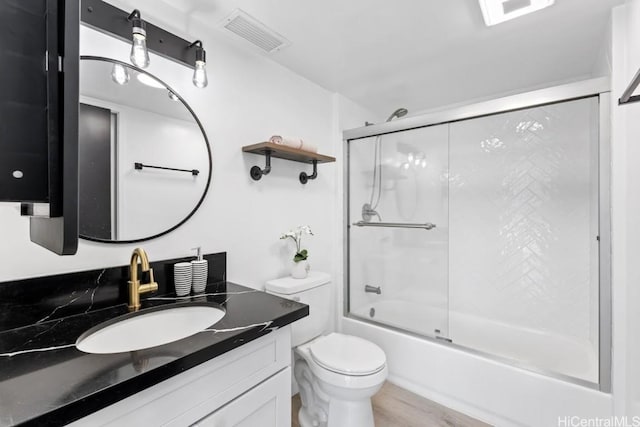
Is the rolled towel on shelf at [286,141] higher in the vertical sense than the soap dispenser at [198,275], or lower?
higher

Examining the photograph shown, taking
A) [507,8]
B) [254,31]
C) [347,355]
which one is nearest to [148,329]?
[347,355]

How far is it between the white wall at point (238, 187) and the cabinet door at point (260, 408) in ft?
2.37

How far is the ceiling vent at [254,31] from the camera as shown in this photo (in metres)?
1.44

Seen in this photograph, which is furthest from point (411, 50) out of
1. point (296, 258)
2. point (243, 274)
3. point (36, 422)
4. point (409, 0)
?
point (36, 422)

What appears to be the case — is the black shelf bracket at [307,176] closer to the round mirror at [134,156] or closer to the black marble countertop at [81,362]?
the round mirror at [134,156]

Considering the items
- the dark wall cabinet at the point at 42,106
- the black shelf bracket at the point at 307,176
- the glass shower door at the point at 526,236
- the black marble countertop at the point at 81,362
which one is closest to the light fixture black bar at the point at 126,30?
the dark wall cabinet at the point at 42,106

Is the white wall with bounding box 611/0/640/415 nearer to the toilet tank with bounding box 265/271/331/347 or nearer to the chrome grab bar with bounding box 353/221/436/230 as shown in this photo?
the chrome grab bar with bounding box 353/221/436/230

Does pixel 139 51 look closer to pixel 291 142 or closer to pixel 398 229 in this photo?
pixel 291 142

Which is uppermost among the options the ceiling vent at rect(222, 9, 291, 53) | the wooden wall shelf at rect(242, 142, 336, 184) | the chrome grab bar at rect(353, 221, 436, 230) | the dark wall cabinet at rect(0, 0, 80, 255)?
the ceiling vent at rect(222, 9, 291, 53)

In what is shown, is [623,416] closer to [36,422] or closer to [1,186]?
[36,422]

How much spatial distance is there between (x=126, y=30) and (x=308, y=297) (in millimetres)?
1607

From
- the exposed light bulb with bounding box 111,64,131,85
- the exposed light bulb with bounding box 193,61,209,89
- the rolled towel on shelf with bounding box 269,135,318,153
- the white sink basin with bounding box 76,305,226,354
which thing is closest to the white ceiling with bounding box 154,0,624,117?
the exposed light bulb with bounding box 193,61,209,89

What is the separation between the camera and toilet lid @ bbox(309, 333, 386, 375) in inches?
56.3

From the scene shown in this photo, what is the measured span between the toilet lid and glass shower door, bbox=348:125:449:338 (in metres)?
0.64
